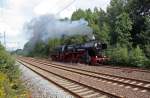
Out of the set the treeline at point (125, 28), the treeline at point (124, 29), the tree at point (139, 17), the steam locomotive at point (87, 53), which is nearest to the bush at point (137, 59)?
the treeline at point (124, 29)

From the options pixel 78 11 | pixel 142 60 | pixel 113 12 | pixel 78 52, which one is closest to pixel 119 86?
pixel 142 60

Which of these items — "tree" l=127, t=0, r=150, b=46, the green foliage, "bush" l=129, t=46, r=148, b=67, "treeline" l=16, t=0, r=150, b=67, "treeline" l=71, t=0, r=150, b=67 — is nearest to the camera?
"bush" l=129, t=46, r=148, b=67

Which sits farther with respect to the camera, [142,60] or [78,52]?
[78,52]

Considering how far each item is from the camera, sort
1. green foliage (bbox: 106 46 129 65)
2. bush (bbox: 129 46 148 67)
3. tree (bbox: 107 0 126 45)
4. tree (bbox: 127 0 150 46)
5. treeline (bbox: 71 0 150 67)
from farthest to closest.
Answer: tree (bbox: 107 0 126 45) < tree (bbox: 127 0 150 46) < treeline (bbox: 71 0 150 67) < green foliage (bbox: 106 46 129 65) < bush (bbox: 129 46 148 67)

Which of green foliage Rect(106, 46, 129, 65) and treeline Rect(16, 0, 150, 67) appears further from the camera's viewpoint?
treeline Rect(16, 0, 150, 67)

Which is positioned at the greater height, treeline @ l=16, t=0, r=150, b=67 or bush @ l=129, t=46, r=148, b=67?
treeline @ l=16, t=0, r=150, b=67

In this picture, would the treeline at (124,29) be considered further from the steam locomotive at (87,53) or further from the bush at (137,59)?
the steam locomotive at (87,53)

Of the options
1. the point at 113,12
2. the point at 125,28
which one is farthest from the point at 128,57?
the point at 113,12

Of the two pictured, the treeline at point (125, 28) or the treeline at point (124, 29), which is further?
the treeline at point (125, 28)

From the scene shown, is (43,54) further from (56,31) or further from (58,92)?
(58,92)

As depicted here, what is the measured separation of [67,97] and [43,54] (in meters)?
75.1

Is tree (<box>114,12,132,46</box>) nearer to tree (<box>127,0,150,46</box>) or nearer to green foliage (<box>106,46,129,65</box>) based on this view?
tree (<box>127,0,150,46</box>)

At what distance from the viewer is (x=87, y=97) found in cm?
1375

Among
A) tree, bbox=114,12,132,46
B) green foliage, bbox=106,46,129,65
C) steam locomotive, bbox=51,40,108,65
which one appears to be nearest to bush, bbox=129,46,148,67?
green foliage, bbox=106,46,129,65
